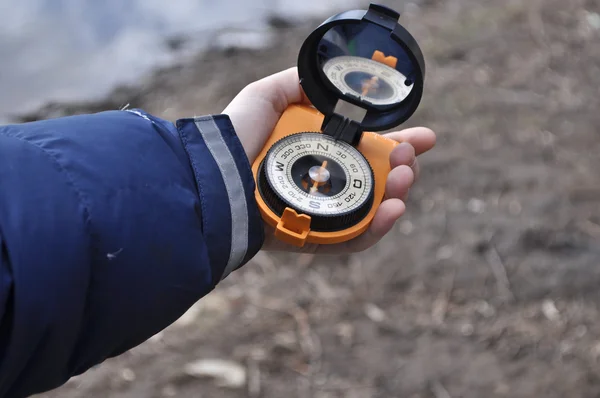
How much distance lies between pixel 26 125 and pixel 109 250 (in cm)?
19

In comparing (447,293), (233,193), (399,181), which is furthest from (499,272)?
(233,193)

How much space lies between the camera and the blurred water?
196 cm

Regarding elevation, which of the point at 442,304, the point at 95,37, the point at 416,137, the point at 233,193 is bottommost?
the point at 442,304

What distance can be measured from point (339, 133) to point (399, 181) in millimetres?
125

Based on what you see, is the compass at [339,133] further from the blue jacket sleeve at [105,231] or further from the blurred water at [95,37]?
the blurred water at [95,37]

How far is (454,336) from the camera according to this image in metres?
1.33

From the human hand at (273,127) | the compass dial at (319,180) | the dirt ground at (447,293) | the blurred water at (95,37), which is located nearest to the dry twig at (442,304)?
the dirt ground at (447,293)

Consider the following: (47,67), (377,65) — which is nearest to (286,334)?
(377,65)

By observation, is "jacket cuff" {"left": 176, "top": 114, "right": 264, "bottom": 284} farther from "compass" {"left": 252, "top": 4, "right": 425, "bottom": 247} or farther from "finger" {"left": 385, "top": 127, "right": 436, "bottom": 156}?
"finger" {"left": 385, "top": 127, "right": 436, "bottom": 156}

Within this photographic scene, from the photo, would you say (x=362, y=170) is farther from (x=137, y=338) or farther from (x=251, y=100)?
(x=137, y=338)

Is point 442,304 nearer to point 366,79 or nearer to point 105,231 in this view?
point 366,79

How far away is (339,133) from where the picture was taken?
1.05 metres

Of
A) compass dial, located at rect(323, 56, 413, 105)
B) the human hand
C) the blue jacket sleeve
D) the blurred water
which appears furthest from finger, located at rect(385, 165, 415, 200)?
the blurred water

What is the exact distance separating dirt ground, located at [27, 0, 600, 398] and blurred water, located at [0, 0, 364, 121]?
0.12 meters
